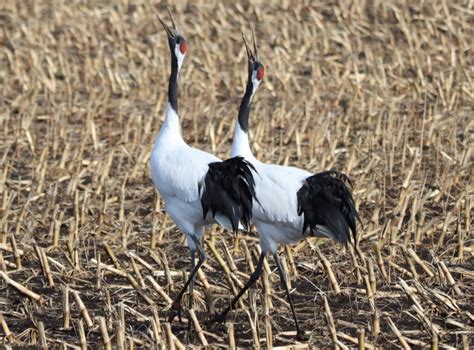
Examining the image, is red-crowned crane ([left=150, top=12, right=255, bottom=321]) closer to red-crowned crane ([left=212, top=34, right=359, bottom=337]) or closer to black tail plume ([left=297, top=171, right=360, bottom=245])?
red-crowned crane ([left=212, top=34, right=359, bottom=337])

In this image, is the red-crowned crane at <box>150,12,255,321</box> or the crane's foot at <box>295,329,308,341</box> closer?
the crane's foot at <box>295,329,308,341</box>

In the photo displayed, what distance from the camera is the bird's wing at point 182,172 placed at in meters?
6.23

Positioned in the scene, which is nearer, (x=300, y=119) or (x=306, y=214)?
(x=306, y=214)

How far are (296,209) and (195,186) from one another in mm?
587

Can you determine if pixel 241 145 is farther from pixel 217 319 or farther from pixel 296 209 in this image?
pixel 217 319

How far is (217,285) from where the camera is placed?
6.77 metres

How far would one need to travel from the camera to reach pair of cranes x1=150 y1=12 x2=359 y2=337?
5.95 meters

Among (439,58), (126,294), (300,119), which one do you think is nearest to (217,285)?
(126,294)

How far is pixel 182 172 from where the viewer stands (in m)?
6.28

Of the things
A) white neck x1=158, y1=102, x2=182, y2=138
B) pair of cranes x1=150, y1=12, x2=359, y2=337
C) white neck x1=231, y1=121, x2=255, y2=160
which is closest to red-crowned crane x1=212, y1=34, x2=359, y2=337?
pair of cranes x1=150, y1=12, x2=359, y2=337

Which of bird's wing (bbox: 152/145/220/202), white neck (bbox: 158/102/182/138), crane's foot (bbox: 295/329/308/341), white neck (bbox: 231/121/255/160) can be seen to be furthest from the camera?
white neck (bbox: 158/102/182/138)

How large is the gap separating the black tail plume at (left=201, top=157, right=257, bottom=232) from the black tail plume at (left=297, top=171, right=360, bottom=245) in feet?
0.90

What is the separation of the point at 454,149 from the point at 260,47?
497cm

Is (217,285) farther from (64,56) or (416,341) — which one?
(64,56)
